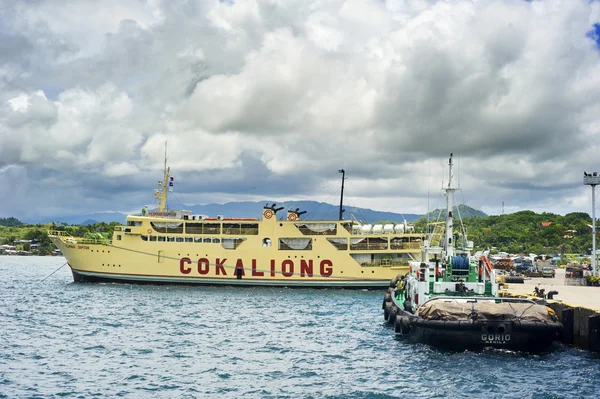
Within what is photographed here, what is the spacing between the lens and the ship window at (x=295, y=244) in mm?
51256

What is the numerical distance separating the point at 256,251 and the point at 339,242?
23.5 feet

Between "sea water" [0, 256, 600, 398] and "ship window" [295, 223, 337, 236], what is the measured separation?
14351 millimetres

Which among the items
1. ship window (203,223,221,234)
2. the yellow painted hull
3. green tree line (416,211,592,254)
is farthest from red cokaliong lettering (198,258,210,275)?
green tree line (416,211,592,254)

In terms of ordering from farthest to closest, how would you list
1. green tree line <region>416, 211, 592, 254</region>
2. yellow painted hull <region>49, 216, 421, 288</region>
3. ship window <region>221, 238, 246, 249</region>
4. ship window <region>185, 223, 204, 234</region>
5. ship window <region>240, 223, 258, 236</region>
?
green tree line <region>416, 211, 592, 254</region> < ship window <region>185, 223, 204, 234</region> < ship window <region>221, 238, 246, 249</region> < ship window <region>240, 223, 258, 236</region> < yellow painted hull <region>49, 216, 421, 288</region>

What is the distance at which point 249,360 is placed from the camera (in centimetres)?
2236

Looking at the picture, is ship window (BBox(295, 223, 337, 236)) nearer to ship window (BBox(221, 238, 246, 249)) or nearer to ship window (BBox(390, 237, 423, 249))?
ship window (BBox(390, 237, 423, 249))

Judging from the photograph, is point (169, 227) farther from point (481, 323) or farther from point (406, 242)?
point (481, 323)

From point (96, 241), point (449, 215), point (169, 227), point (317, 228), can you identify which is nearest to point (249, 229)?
point (317, 228)

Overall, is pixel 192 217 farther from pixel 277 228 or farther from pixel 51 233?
pixel 51 233

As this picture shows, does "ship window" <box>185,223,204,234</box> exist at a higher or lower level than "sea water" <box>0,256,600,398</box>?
higher

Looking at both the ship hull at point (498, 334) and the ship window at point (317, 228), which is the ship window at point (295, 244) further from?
the ship hull at point (498, 334)

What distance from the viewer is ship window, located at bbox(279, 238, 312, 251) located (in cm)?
5126

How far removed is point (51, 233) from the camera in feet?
189

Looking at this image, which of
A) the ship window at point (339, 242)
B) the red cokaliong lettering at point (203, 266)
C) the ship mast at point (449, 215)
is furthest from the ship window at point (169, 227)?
the ship mast at point (449, 215)
